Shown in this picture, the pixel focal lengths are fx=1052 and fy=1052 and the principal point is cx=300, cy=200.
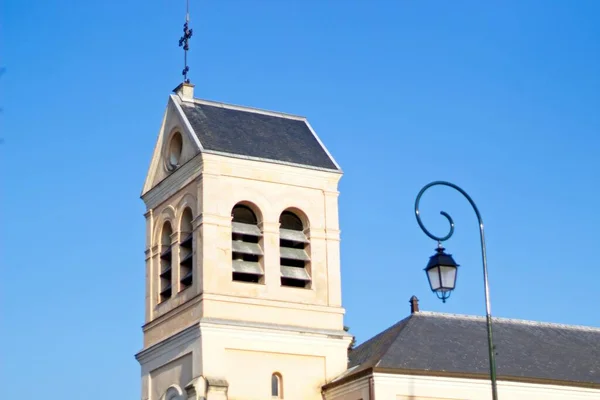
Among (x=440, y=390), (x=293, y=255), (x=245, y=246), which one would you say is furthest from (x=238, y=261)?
(x=440, y=390)

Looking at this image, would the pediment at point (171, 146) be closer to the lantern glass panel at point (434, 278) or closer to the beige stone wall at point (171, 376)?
the beige stone wall at point (171, 376)

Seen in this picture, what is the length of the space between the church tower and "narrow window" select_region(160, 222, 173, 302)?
0.15ft

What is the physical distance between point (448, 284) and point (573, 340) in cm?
Result: 1905

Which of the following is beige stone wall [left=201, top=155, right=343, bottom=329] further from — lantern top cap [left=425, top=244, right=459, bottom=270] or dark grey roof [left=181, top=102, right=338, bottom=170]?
lantern top cap [left=425, top=244, right=459, bottom=270]

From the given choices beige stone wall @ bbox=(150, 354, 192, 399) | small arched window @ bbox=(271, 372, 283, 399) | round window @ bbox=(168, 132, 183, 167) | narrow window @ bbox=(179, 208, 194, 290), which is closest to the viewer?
small arched window @ bbox=(271, 372, 283, 399)

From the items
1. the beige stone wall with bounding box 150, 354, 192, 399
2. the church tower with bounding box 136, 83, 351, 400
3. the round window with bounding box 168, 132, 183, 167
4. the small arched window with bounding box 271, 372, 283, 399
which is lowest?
the small arched window with bounding box 271, 372, 283, 399

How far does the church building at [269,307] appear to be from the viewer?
1273 inches

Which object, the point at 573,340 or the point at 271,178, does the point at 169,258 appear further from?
the point at 573,340

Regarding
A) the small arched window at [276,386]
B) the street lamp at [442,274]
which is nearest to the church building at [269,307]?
the small arched window at [276,386]

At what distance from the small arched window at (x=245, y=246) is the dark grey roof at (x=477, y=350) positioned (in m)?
4.54

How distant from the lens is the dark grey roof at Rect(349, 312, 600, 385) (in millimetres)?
32406

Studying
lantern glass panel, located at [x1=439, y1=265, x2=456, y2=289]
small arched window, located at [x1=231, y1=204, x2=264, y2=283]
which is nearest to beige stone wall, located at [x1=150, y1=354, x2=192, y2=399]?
small arched window, located at [x1=231, y1=204, x2=264, y2=283]

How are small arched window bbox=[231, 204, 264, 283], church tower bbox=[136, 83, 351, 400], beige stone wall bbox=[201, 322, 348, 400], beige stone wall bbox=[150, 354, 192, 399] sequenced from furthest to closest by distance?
small arched window bbox=[231, 204, 264, 283] < beige stone wall bbox=[150, 354, 192, 399] < church tower bbox=[136, 83, 351, 400] < beige stone wall bbox=[201, 322, 348, 400]

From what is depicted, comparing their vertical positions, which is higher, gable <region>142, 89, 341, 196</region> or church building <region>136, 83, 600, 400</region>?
gable <region>142, 89, 341, 196</region>
